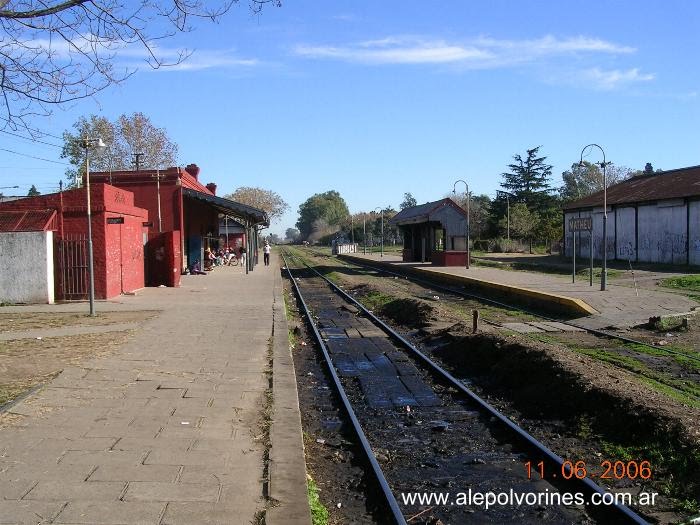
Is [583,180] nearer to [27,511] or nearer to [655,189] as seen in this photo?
[655,189]

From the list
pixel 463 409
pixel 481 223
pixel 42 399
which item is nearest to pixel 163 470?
pixel 42 399

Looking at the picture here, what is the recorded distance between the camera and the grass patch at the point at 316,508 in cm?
508

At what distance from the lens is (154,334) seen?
13.5 meters

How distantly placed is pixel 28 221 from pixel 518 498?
18546mm

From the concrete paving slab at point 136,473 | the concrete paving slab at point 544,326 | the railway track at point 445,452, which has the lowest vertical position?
the railway track at point 445,452

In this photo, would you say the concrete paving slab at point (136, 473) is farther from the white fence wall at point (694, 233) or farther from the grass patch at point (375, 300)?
the white fence wall at point (694, 233)

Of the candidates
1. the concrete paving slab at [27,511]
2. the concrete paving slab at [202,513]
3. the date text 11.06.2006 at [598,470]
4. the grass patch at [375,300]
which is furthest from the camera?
the grass patch at [375,300]

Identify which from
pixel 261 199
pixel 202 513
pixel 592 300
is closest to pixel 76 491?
pixel 202 513

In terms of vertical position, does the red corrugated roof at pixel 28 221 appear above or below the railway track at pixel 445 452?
above

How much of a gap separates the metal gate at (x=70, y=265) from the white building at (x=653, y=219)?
76.1 ft

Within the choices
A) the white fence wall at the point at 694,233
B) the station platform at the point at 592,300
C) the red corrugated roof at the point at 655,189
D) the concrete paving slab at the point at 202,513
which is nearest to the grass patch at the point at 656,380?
the station platform at the point at 592,300

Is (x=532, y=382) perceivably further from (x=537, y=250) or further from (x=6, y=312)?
(x=537, y=250)

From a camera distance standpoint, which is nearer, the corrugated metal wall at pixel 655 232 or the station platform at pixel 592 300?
the station platform at pixel 592 300

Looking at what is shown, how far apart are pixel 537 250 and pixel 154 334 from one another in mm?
58270
